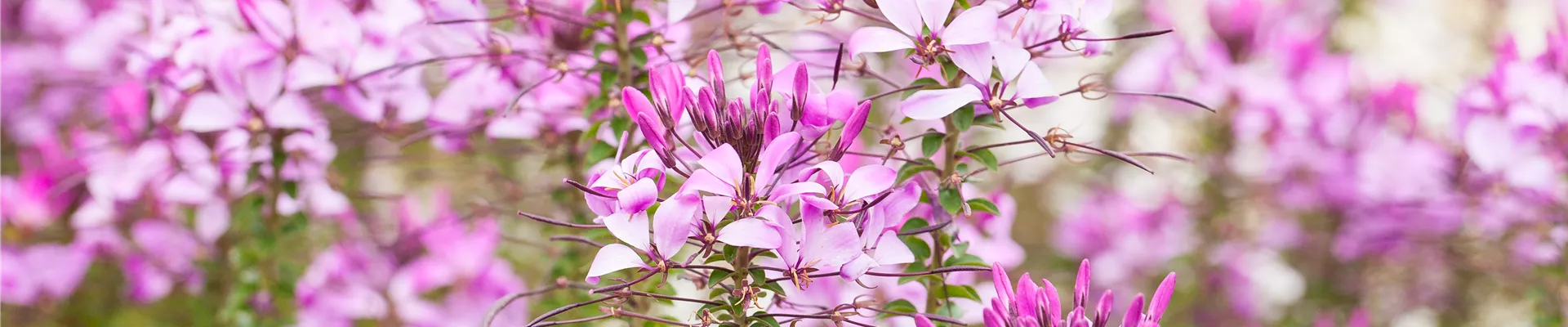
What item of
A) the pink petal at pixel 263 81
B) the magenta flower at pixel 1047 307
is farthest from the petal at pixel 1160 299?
the pink petal at pixel 263 81

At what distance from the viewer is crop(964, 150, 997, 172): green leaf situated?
1333 millimetres

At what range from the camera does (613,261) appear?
1.15 metres

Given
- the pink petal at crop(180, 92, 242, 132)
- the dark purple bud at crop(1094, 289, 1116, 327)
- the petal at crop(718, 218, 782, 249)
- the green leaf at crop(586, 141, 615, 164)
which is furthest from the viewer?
the pink petal at crop(180, 92, 242, 132)

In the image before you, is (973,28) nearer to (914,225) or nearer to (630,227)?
(914,225)

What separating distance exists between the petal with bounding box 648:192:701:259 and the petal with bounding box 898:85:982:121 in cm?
28

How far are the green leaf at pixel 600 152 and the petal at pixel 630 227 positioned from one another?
1.31 ft

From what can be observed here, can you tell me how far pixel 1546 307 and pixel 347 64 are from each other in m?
2.52

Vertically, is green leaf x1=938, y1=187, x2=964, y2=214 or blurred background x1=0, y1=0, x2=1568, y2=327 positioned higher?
green leaf x1=938, y1=187, x2=964, y2=214

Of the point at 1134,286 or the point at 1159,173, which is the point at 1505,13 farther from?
the point at 1134,286

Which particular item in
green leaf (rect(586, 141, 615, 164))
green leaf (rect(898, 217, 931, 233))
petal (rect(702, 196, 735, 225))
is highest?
petal (rect(702, 196, 735, 225))

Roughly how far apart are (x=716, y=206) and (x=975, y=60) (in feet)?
1.22

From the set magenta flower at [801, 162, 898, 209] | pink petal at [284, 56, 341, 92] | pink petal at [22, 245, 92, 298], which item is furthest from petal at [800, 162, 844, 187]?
pink petal at [22, 245, 92, 298]

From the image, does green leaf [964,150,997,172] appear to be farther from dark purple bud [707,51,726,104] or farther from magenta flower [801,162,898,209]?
dark purple bud [707,51,726,104]

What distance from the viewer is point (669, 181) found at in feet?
5.09
